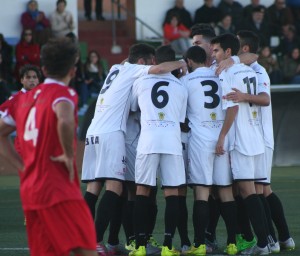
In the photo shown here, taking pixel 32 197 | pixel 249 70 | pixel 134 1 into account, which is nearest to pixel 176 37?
pixel 134 1

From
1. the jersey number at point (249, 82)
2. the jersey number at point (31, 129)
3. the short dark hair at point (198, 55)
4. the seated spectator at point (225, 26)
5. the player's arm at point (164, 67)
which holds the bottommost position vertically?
the jersey number at point (31, 129)

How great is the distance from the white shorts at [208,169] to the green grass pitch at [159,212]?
0.75 metres

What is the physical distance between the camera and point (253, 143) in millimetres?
10734

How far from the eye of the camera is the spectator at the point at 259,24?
83.6 feet

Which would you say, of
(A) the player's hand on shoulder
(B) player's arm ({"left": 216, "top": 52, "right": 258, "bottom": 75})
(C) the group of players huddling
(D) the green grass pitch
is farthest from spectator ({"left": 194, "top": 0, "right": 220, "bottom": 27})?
(A) the player's hand on shoulder

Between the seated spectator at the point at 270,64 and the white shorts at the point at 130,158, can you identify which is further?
the seated spectator at the point at 270,64

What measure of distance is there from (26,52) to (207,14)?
5.24 metres

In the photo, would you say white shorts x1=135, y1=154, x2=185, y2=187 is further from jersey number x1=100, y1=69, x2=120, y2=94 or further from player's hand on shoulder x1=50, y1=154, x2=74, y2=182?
player's hand on shoulder x1=50, y1=154, x2=74, y2=182

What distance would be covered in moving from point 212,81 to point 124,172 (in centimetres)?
124

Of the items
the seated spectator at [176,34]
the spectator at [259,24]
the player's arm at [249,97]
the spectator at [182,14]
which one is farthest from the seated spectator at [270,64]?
the player's arm at [249,97]

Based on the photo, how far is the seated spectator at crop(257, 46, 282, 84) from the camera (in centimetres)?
2333

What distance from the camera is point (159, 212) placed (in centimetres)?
1423

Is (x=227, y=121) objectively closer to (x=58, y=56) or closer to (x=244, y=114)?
(x=244, y=114)

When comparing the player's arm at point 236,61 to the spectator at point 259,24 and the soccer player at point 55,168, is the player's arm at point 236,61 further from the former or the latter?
the spectator at point 259,24
